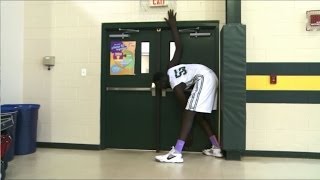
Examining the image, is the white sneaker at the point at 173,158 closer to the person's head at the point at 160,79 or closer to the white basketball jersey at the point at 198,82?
the white basketball jersey at the point at 198,82

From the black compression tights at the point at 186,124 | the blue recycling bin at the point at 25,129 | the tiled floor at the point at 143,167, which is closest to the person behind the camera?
the tiled floor at the point at 143,167

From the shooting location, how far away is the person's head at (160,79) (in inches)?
177

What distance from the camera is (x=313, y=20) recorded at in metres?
4.35

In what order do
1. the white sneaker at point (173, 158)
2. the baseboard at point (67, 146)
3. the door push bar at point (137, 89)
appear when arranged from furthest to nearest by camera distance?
the baseboard at point (67, 146) → the door push bar at point (137, 89) → the white sneaker at point (173, 158)

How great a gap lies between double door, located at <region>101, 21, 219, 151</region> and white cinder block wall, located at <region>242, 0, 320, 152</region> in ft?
1.79

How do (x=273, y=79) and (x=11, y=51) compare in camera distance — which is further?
(x=11, y=51)

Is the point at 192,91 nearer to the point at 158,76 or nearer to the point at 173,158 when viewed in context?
the point at 158,76

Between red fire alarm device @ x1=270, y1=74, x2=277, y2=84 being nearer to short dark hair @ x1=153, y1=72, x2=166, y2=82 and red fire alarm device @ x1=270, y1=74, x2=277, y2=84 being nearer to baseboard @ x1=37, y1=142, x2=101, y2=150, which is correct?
short dark hair @ x1=153, y1=72, x2=166, y2=82

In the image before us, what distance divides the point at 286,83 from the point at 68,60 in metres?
3.34

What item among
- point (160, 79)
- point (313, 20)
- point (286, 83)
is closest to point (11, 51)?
point (160, 79)

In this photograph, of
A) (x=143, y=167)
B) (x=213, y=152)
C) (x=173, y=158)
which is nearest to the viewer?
(x=143, y=167)

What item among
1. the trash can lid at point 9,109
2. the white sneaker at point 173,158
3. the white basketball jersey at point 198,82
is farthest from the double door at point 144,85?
the trash can lid at point 9,109

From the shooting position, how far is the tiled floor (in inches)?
136

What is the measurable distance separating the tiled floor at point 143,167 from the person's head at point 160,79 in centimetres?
103
